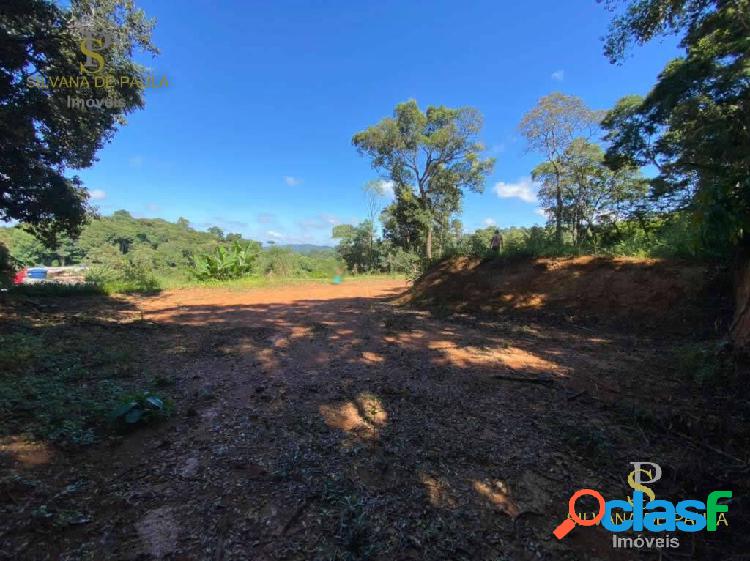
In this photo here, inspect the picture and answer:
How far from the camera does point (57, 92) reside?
7.07m

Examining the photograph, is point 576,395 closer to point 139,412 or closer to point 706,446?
point 706,446

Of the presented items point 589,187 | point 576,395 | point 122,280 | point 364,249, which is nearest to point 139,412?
point 576,395

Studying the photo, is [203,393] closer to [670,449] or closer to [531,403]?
[531,403]

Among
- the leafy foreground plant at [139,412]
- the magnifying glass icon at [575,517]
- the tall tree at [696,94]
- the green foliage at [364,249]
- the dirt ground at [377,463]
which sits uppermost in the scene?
the tall tree at [696,94]

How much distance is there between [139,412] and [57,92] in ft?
28.4

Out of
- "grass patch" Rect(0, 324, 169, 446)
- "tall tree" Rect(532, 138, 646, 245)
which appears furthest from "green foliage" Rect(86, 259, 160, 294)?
"tall tree" Rect(532, 138, 646, 245)

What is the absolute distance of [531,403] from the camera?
299cm

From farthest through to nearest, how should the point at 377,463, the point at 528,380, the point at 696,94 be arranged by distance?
the point at 696,94, the point at 528,380, the point at 377,463

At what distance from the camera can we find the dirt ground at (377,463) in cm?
156

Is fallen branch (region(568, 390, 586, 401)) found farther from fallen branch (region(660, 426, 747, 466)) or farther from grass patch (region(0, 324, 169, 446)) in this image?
grass patch (region(0, 324, 169, 446))

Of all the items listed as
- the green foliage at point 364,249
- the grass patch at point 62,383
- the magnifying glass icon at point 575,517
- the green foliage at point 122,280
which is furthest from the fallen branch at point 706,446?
the green foliage at point 364,249

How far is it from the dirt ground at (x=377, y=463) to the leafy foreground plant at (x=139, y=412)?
103 mm

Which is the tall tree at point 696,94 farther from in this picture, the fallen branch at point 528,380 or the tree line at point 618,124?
the fallen branch at point 528,380

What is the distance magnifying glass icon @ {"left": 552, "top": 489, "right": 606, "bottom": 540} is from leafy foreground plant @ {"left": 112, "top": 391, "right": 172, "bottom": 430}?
113 inches
